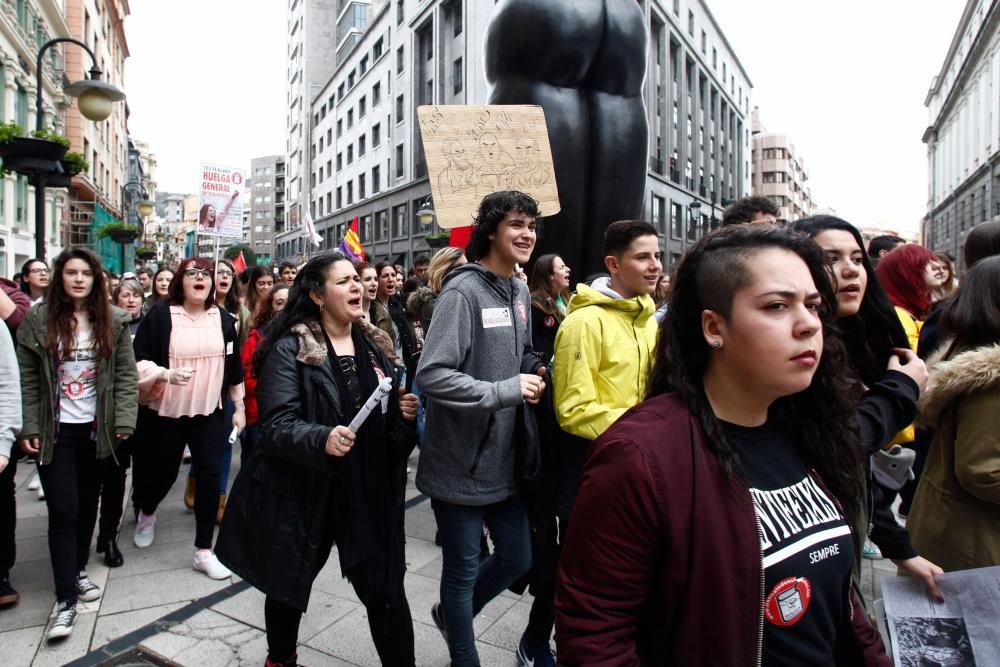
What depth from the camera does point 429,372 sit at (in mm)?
2582

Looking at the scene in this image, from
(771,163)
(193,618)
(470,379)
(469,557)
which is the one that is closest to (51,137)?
(193,618)

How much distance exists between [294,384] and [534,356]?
1019 millimetres

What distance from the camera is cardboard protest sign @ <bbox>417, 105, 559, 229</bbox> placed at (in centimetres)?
377

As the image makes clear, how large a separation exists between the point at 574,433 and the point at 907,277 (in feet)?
8.06

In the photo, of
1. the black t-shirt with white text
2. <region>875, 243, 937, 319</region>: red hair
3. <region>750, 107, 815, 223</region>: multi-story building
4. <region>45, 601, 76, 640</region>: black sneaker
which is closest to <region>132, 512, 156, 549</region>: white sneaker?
<region>45, 601, 76, 640</region>: black sneaker

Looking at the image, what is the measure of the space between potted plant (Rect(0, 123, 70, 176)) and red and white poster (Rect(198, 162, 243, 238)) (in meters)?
1.61

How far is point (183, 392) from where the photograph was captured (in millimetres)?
4289

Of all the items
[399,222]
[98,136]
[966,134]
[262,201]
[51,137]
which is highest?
[262,201]

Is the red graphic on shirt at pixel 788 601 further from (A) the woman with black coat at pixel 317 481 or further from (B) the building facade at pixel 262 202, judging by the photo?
(B) the building facade at pixel 262 202

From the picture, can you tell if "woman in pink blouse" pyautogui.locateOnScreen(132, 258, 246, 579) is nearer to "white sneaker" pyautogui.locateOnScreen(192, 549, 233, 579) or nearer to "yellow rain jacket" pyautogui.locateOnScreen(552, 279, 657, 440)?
"white sneaker" pyautogui.locateOnScreen(192, 549, 233, 579)

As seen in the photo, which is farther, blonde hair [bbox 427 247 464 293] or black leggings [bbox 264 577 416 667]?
blonde hair [bbox 427 247 464 293]

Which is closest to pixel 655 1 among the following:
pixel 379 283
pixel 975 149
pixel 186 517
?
pixel 975 149

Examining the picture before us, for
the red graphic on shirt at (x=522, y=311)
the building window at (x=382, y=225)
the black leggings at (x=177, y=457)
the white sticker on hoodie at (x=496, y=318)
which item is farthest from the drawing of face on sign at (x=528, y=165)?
the building window at (x=382, y=225)

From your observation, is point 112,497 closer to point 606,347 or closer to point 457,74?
point 606,347
